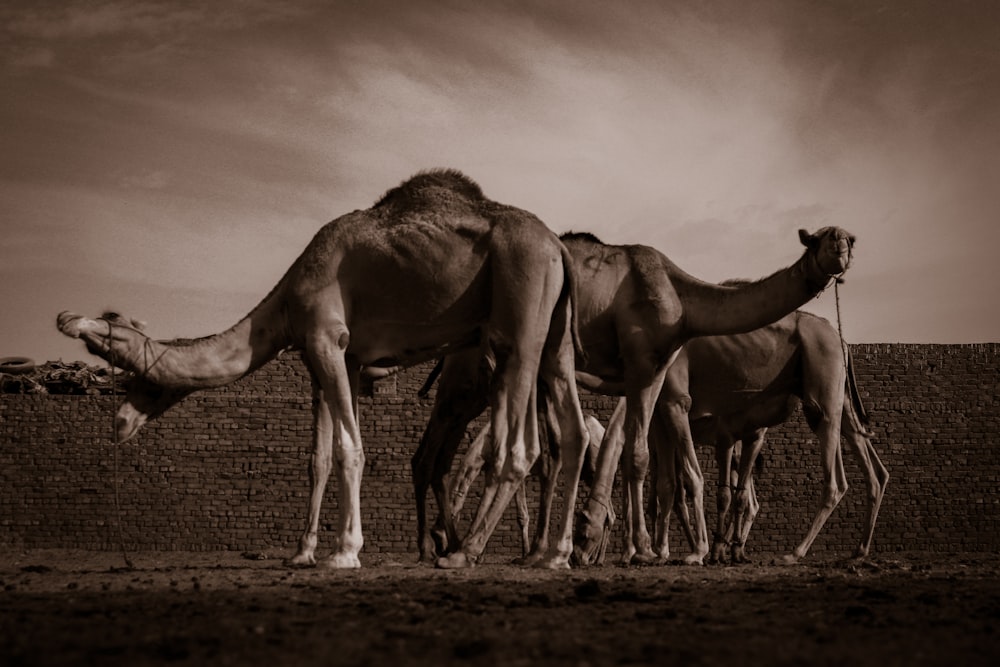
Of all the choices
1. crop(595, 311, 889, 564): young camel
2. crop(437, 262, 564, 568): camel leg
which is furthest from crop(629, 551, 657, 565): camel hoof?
crop(437, 262, 564, 568): camel leg

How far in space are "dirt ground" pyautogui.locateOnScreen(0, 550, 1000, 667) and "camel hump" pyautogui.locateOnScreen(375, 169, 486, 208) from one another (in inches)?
120

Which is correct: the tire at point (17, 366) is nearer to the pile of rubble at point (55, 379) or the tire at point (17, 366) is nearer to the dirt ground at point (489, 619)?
the pile of rubble at point (55, 379)

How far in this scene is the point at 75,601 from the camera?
21.7 ft

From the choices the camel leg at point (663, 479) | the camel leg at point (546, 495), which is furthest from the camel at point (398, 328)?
the camel leg at point (663, 479)

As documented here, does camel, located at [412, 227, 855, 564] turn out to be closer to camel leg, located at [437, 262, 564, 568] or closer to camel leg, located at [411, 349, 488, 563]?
camel leg, located at [411, 349, 488, 563]

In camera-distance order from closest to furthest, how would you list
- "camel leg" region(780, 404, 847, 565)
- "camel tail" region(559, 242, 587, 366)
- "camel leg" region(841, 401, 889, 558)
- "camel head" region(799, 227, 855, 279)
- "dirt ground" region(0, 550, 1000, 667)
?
1. "dirt ground" region(0, 550, 1000, 667)
2. "camel tail" region(559, 242, 587, 366)
3. "camel head" region(799, 227, 855, 279)
4. "camel leg" region(780, 404, 847, 565)
5. "camel leg" region(841, 401, 889, 558)

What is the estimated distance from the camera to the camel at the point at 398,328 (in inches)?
362

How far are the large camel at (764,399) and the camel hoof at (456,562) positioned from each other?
13.5 ft

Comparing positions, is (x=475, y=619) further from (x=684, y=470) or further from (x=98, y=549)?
(x=98, y=549)

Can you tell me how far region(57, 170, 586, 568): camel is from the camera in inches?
362

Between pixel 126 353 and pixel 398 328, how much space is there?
2119 mm

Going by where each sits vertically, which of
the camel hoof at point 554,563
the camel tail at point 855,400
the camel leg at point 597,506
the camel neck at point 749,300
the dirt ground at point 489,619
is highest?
the camel neck at point 749,300

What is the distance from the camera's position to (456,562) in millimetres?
9031

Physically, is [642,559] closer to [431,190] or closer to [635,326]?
[635,326]
